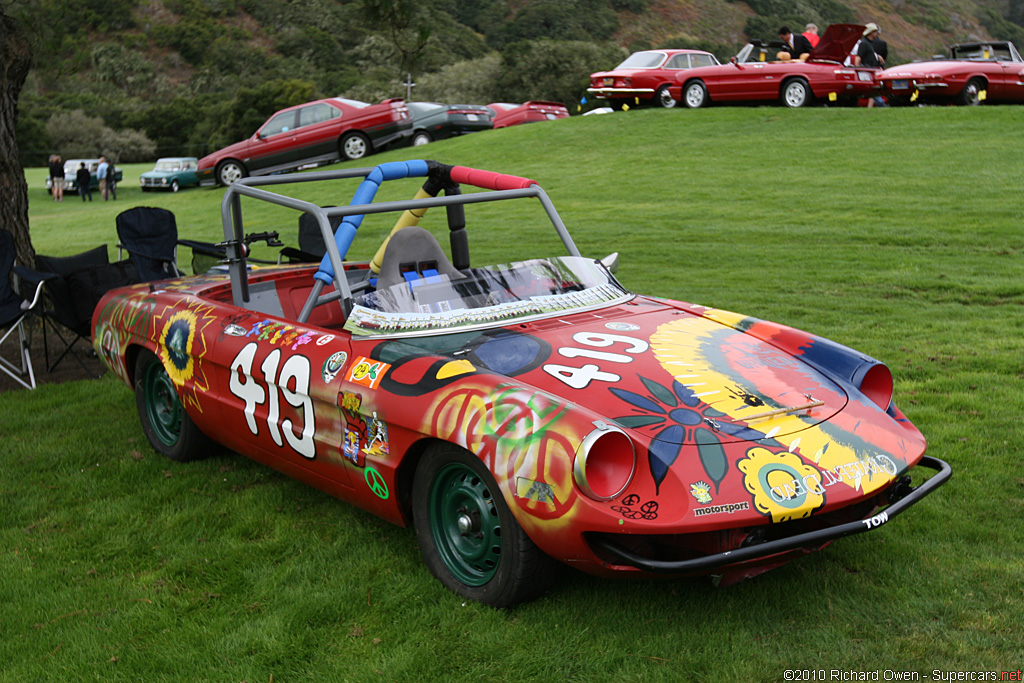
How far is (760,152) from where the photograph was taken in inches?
602

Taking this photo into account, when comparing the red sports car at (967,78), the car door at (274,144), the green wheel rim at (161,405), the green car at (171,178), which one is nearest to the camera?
the green wheel rim at (161,405)

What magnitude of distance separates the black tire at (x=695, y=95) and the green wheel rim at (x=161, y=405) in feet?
53.8

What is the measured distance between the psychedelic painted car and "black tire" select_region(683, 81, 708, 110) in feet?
52.4

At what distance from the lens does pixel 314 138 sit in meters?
19.3

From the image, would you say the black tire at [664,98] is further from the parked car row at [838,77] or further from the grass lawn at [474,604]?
the grass lawn at [474,604]

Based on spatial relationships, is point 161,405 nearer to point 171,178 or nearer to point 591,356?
point 591,356

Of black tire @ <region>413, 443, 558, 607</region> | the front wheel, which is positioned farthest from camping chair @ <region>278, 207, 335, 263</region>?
the front wheel

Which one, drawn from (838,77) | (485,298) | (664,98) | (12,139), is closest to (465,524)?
(485,298)

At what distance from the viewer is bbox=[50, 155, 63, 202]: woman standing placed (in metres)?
24.3

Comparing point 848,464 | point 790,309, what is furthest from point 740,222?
point 848,464

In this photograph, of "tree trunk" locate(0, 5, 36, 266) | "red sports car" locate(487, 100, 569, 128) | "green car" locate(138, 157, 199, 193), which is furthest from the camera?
"green car" locate(138, 157, 199, 193)

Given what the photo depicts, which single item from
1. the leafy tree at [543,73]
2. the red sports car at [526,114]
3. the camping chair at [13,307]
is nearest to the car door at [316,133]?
the red sports car at [526,114]

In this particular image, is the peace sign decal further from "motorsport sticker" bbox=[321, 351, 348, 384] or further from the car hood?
the car hood

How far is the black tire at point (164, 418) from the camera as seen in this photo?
4.62 m
